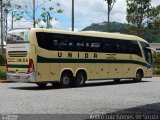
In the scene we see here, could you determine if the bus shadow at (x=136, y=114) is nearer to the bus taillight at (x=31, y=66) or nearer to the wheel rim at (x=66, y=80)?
the bus taillight at (x=31, y=66)

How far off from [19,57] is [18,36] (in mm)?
1120

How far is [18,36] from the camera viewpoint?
2348 centimetres

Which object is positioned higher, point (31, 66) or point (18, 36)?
point (18, 36)

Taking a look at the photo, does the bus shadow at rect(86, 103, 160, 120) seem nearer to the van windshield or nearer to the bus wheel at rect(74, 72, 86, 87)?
the van windshield

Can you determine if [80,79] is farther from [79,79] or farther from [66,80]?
[66,80]

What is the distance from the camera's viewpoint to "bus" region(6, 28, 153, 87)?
22812mm

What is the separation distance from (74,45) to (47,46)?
6.89 feet

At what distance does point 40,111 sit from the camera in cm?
1378

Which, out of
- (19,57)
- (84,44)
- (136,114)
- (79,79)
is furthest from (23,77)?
(136,114)

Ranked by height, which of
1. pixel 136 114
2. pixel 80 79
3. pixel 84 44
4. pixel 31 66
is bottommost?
pixel 80 79

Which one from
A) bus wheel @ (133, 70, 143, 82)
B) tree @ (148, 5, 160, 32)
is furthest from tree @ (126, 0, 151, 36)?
bus wheel @ (133, 70, 143, 82)

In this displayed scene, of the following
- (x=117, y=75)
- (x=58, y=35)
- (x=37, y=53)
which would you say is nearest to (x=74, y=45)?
(x=58, y=35)

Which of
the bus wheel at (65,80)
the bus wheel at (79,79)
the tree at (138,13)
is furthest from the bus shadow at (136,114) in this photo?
the tree at (138,13)

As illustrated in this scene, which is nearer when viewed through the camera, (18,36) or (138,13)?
(18,36)
